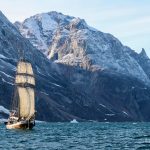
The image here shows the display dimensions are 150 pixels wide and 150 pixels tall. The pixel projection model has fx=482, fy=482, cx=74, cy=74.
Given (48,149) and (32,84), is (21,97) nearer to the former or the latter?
(32,84)

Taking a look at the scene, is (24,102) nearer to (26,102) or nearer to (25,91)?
(26,102)

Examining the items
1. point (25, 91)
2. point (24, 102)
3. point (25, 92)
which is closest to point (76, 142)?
point (24, 102)

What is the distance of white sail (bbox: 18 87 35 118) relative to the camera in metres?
167

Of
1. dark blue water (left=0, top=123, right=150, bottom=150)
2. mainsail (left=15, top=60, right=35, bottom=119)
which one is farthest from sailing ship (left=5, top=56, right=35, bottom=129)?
dark blue water (left=0, top=123, right=150, bottom=150)

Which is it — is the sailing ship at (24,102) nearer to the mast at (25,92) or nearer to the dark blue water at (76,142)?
the mast at (25,92)

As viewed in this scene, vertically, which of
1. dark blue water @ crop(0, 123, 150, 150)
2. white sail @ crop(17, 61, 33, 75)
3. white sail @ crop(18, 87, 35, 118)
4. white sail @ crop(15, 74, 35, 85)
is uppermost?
white sail @ crop(17, 61, 33, 75)

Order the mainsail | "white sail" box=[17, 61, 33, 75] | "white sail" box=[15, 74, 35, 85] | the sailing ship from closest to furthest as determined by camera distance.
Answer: the sailing ship < the mainsail < "white sail" box=[15, 74, 35, 85] < "white sail" box=[17, 61, 33, 75]

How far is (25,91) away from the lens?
17588cm

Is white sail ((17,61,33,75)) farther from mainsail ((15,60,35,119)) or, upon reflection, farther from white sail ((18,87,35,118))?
white sail ((18,87,35,118))

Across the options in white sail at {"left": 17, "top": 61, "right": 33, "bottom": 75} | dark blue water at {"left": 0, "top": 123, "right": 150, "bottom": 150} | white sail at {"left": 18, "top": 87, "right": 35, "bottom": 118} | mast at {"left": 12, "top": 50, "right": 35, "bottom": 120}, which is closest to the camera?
dark blue water at {"left": 0, "top": 123, "right": 150, "bottom": 150}

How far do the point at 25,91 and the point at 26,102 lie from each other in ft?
23.3

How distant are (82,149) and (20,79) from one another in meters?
108

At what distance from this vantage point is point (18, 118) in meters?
168

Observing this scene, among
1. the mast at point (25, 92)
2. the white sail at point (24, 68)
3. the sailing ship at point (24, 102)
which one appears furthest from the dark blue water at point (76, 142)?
the white sail at point (24, 68)
